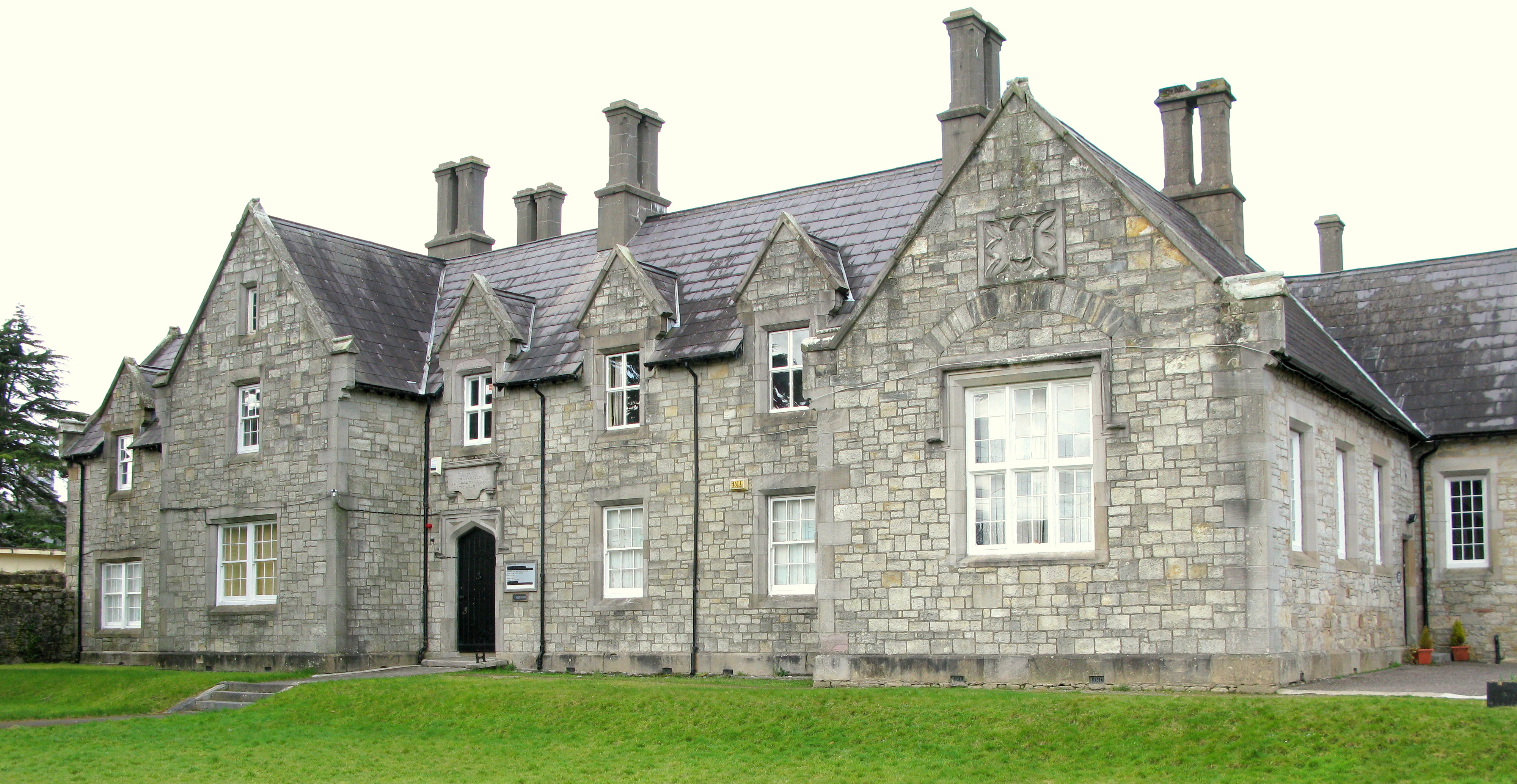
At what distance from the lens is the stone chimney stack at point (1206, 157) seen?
28.0 m

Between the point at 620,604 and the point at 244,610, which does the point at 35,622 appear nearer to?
the point at 244,610

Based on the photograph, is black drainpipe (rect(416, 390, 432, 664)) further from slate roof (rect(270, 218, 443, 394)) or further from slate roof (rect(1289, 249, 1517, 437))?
slate roof (rect(1289, 249, 1517, 437))

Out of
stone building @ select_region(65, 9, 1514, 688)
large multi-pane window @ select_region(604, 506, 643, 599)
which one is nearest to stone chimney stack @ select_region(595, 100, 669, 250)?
stone building @ select_region(65, 9, 1514, 688)

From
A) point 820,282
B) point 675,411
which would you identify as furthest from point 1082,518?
point 675,411

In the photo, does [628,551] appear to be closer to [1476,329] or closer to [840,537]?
[840,537]

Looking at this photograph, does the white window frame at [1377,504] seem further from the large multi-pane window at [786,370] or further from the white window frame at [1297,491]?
the large multi-pane window at [786,370]

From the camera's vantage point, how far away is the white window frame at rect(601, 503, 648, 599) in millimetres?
26094

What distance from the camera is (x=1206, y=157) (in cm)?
2831

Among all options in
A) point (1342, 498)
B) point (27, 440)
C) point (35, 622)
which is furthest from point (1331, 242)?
point (27, 440)

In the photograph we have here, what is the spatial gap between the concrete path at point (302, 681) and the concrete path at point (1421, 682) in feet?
48.2

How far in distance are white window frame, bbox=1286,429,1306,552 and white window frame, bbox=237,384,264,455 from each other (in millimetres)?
20378

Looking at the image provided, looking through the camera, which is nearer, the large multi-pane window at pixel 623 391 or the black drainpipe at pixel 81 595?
the large multi-pane window at pixel 623 391

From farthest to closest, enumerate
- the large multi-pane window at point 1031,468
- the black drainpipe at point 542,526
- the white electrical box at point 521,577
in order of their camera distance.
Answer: the white electrical box at point 521,577 < the black drainpipe at point 542,526 < the large multi-pane window at point 1031,468

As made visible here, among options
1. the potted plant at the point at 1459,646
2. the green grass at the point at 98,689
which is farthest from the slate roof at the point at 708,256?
the potted plant at the point at 1459,646
